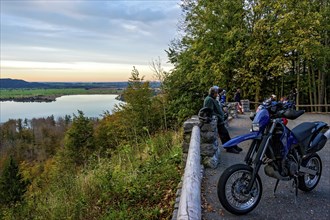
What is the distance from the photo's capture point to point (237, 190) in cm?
428

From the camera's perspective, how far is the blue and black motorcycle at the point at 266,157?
424 centimetres

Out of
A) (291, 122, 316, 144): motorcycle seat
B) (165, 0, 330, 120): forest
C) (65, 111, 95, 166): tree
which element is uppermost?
(165, 0, 330, 120): forest

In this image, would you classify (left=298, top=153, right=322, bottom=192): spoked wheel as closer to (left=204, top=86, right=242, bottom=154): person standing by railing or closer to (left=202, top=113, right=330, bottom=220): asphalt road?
(left=202, top=113, right=330, bottom=220): asphalt road

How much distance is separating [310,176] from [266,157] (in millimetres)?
1417

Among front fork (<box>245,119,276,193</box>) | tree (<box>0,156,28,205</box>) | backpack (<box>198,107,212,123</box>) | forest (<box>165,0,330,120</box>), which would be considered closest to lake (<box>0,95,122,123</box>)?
tree (<box>0,156,28,205</box>)

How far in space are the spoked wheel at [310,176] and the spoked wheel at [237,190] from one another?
123 cm

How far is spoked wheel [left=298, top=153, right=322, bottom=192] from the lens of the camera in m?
5.21

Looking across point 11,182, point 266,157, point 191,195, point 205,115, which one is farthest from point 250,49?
point 11,182

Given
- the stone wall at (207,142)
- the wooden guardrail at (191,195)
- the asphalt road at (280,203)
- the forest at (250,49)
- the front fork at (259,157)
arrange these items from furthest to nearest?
1. the forest at (250,49)
2. the stone wall at (207,142)
3. the asphalt road at (280,203)
4. the front fork at (259,157)
5. the wooden guardrail at (191,195)

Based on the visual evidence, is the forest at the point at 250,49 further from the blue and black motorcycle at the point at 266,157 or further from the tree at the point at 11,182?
the tree at the point at 11,182

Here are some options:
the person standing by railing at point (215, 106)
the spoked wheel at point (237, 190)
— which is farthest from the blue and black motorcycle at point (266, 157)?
the person standing by railing at point (215, 106)

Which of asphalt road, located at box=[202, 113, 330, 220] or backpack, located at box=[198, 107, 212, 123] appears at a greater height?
backpack, located at box=[198, 107, 212, 123]

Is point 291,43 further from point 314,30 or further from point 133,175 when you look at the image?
point 133,175

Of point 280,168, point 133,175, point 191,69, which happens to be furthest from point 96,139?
point 280,168
